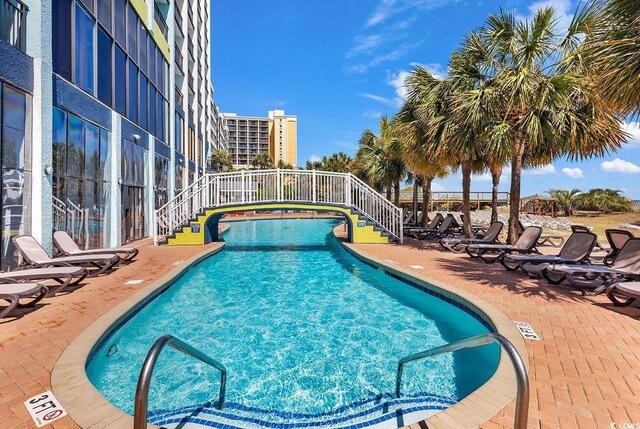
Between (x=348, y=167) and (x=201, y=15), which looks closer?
(x=201, y=15)

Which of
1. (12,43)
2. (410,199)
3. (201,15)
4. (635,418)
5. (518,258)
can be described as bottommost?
(635,418)

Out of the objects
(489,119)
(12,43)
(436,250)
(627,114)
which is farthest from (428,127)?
(12,43)

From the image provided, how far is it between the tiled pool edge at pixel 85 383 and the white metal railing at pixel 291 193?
29.5 feet

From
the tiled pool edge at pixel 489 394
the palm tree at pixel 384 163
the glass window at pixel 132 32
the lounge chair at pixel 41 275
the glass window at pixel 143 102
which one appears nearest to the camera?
the tiled pool edge at pixel 489 394

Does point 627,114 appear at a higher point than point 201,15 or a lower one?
lower

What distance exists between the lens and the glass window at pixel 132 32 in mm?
13273

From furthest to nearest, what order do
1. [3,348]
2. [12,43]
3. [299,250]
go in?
[299,250] → [12,43] → [3,348]

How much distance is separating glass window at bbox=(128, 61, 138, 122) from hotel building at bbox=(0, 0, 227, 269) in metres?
0.04

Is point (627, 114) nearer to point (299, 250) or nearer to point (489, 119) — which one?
point (489, 119)

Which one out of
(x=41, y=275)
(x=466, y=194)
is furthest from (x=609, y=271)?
(x=41, y=275)

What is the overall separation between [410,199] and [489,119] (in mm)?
23826

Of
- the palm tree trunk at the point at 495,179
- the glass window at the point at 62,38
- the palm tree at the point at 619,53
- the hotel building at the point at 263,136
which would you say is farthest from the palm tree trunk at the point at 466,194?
the hotel building at the point at 263,136

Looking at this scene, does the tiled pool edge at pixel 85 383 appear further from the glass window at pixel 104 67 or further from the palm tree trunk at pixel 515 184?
the palm tree trunk at pixel 515 184

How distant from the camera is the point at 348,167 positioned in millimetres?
39250
